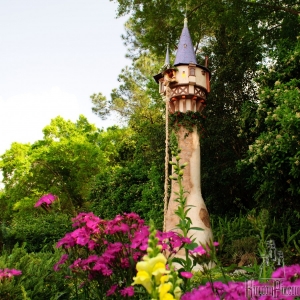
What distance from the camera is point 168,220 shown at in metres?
10.8

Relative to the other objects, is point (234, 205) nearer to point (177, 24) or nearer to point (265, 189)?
point (265, 189)

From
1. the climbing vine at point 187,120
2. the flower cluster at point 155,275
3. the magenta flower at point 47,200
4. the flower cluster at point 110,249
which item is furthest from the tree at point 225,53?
the flower cluster at point 155,275

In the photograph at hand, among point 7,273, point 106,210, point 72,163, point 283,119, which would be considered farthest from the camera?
point 72,163

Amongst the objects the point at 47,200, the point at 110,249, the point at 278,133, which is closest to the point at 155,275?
the point at 110,249

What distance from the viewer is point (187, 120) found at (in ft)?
37.7

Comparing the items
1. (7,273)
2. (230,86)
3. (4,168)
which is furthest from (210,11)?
(4,168)

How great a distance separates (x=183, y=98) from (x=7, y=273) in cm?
909

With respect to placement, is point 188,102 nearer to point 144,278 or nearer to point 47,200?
point 47,200

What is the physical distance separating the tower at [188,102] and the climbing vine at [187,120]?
0.09 m

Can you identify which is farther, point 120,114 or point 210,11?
point 120,114

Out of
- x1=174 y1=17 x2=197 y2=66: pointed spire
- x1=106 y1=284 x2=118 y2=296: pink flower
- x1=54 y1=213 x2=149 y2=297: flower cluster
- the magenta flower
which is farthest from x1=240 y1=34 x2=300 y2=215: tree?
x1=106 y1=284 x2=118 y2=296: pink flower

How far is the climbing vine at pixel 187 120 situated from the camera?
11.5m

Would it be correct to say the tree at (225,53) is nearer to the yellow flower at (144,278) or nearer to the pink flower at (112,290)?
the pink flower at (112,290)

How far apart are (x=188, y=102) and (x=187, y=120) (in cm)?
62
